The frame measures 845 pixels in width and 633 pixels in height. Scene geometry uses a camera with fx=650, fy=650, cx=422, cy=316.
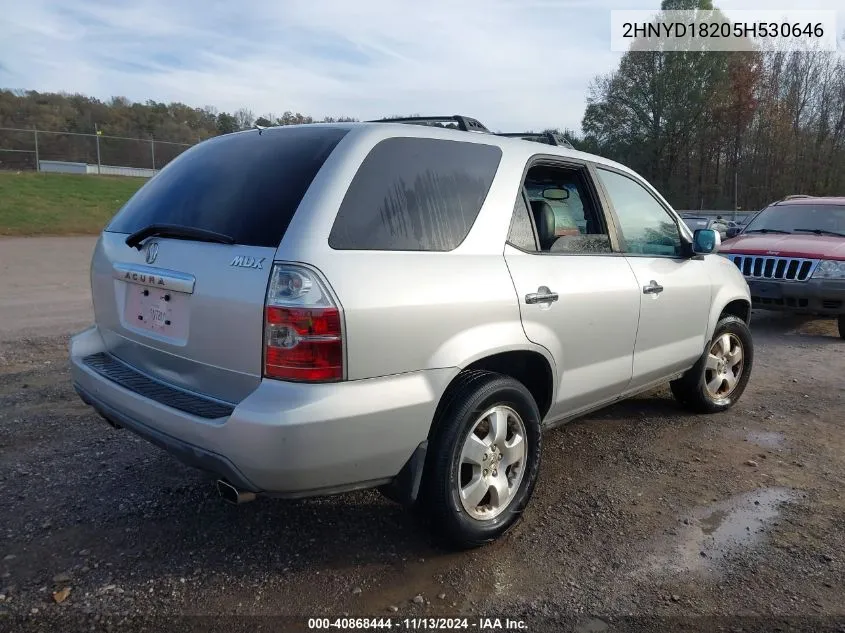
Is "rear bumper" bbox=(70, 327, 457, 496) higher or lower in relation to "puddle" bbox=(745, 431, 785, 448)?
higher

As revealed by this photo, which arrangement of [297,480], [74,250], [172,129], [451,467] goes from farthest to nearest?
[172,129] → [74,250] → [451,467] → [297,480]

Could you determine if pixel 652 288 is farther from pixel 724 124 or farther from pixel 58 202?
pixel 724 124

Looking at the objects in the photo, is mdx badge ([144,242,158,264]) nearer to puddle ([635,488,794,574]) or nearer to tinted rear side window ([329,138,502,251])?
tinted rear side window ([329,138,502,251])

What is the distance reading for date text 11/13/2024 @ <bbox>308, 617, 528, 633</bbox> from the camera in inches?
93.7

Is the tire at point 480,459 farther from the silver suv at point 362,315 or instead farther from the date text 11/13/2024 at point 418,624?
the date text 11/13/2024 at point 418,624

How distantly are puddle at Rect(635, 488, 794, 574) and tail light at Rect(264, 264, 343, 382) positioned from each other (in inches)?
65.4

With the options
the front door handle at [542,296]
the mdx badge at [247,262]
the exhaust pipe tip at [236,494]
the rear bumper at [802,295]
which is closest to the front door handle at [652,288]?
the front door handle at [542,296]

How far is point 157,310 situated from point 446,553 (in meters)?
1.62

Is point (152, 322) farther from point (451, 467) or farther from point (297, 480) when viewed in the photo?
point (451, 467)

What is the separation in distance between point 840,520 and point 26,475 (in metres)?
4.19

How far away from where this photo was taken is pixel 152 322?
2730mm

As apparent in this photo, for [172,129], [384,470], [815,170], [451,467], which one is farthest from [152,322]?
[815,170]

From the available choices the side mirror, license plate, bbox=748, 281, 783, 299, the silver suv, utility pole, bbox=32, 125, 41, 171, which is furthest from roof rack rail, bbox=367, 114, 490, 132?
utility pole, bbox=32, 125, 41, 171

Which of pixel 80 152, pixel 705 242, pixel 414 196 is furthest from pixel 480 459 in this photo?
pixel 80 152
